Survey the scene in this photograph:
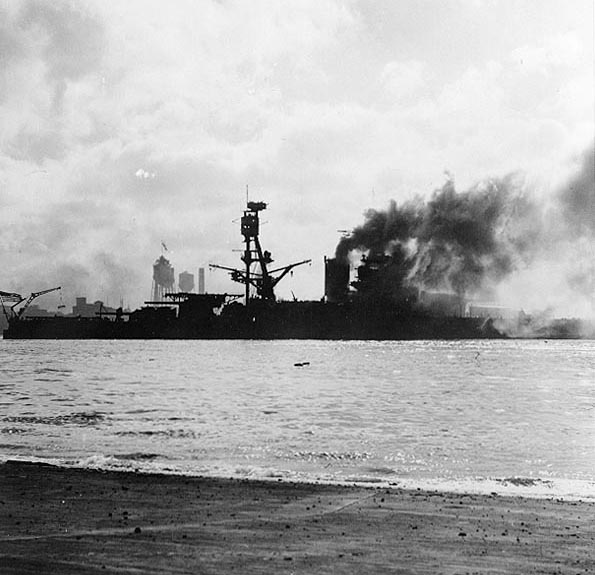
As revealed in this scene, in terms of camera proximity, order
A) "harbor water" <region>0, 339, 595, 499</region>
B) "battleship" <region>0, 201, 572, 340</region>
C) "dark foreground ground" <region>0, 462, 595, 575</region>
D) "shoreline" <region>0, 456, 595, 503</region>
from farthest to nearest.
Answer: "battleship" <region>0, 201, 572, 340</region> < "harbor water" <region>0, 339, 595, 499</region> < "shoreline" <region>0, 456, 595, 503</region> < "dark foreground ground" <region>0, 462, 595, 575</region>

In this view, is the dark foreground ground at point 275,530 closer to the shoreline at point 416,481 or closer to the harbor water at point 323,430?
the shoreline at point 416,481

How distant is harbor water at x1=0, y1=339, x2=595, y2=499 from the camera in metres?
16.6

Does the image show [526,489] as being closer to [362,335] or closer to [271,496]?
[271,496]

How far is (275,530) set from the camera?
9.48 metres

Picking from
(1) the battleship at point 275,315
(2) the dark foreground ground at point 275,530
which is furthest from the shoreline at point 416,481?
(1) the battleship at point 275,315

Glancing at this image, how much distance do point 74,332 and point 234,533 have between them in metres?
175

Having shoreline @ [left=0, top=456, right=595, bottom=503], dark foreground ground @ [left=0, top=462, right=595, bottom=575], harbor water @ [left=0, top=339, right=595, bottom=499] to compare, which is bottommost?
harbor water @ [left=0, top=339, right=595, bottom=499]

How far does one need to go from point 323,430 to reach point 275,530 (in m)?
15.9

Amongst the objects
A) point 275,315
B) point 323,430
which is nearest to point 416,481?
point 323,430

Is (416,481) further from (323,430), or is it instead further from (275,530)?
(323,430)

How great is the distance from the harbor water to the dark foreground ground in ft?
8.74

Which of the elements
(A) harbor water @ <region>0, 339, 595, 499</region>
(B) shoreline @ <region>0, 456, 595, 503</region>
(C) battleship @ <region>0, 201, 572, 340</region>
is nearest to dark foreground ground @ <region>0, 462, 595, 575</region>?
(B) shoreline @ <region>0, 456, 595, 503</region>

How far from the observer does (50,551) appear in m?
8.25

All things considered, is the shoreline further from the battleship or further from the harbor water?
the battleship
